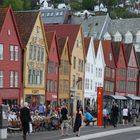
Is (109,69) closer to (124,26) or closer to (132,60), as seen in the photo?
(132,60)

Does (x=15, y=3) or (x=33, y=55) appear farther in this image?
(x=15, y=3)

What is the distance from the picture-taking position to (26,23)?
200 ft

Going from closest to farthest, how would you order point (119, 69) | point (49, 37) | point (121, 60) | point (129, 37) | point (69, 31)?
point (49, 37)
point (69, 31)
point (119, 69)
point (121, 60)
point (129, 37)

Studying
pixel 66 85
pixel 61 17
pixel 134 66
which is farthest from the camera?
pixel 61 17

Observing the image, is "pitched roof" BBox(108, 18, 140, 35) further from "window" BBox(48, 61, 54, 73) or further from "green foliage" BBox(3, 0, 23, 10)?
"window" BBox(48, 61, 54, 73)

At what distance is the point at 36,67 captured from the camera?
2424 inches

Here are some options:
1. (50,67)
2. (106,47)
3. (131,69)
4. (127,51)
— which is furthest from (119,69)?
(50,67)

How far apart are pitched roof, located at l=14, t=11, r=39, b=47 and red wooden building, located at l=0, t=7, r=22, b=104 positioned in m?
2.28

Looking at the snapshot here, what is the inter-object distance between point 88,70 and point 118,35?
138ft

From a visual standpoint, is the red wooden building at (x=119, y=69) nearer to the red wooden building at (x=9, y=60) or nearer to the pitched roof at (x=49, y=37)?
the pitched roof at (x=49, y=37)

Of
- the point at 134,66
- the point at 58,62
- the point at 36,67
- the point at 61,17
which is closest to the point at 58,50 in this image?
the point at 58,62

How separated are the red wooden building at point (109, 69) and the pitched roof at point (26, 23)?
24.1 meters

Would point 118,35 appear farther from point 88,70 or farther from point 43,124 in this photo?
point 43,124

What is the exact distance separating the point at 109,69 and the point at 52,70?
20.1 m
